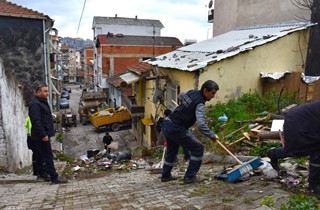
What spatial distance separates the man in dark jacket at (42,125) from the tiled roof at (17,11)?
39.5 ft

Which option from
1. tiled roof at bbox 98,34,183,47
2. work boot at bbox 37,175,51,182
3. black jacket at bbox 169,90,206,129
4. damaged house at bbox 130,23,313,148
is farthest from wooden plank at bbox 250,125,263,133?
tiled roof at bbox 98,34,183,47

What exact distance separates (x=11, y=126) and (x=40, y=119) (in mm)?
2408

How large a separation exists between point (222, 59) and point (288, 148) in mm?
6006

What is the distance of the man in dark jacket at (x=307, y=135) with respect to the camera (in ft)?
10.8

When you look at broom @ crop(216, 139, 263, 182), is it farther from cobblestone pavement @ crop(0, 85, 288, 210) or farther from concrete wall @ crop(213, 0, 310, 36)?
concrete wall @ crop(213, 0, 310, 36)

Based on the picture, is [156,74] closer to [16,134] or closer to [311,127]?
[16,134]

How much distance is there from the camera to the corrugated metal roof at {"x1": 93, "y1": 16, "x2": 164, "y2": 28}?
44.3 m

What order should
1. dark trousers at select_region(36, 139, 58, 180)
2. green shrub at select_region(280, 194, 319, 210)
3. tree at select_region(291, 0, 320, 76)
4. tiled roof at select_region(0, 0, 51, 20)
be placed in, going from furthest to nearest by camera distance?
tiled roof at select_region(0, 0, 51, 20)
tree at select_region(291, 0, 320, 76)
dark trousers at select_region(36, 139, 58, 180)
green shrub at select_region(280, 194, 319, 210)

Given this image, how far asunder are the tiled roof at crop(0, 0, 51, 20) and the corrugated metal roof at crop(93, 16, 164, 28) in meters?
29.0

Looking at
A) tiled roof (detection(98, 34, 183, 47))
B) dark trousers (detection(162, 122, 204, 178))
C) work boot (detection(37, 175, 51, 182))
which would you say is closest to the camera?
dark trousers (detection(162, 122, 204, 178))

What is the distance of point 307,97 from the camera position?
9.27m

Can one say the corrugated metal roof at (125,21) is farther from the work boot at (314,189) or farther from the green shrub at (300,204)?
the green shrub at (300,204)

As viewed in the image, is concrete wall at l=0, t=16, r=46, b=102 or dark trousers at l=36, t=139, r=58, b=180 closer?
dark trousers at l=36, t=139, r=58, b=180

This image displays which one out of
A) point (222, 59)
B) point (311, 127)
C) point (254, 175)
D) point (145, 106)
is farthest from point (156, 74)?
point (311, 127)
